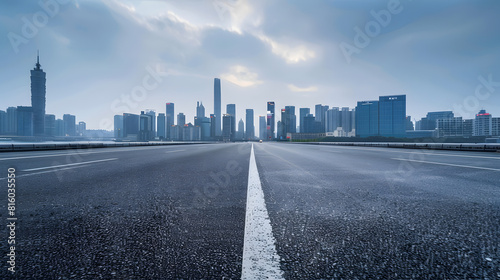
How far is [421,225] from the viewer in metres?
1.93

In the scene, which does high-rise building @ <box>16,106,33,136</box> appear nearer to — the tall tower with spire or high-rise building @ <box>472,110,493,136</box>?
the tall tower with spire

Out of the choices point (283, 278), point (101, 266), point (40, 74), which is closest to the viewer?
point (283, 278)

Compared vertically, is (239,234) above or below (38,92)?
below

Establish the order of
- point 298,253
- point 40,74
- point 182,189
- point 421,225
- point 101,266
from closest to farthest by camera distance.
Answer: point 101,266 → point 298,253 → point 421,225 → point 182,189 → point 40,74

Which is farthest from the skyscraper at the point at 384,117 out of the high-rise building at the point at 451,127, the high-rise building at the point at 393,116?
the high-rise building at the point at 451,127

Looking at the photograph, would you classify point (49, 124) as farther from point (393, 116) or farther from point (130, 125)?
point (393, 116)

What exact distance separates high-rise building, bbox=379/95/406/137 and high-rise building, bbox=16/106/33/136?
868 ft

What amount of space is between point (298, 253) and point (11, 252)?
1.95 metres

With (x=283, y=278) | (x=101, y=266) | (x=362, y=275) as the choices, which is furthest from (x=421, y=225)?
(x=101, y=266)

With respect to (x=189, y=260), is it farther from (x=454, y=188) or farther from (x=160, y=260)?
(x=454, y=188)

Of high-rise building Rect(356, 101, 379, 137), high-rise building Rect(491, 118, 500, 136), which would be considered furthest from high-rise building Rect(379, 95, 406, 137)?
high-rise building Rect(491, 118, 500, 136)

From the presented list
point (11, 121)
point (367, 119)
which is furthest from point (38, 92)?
point (367, 119)

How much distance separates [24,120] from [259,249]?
701 ft

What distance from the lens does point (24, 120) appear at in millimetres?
146500
